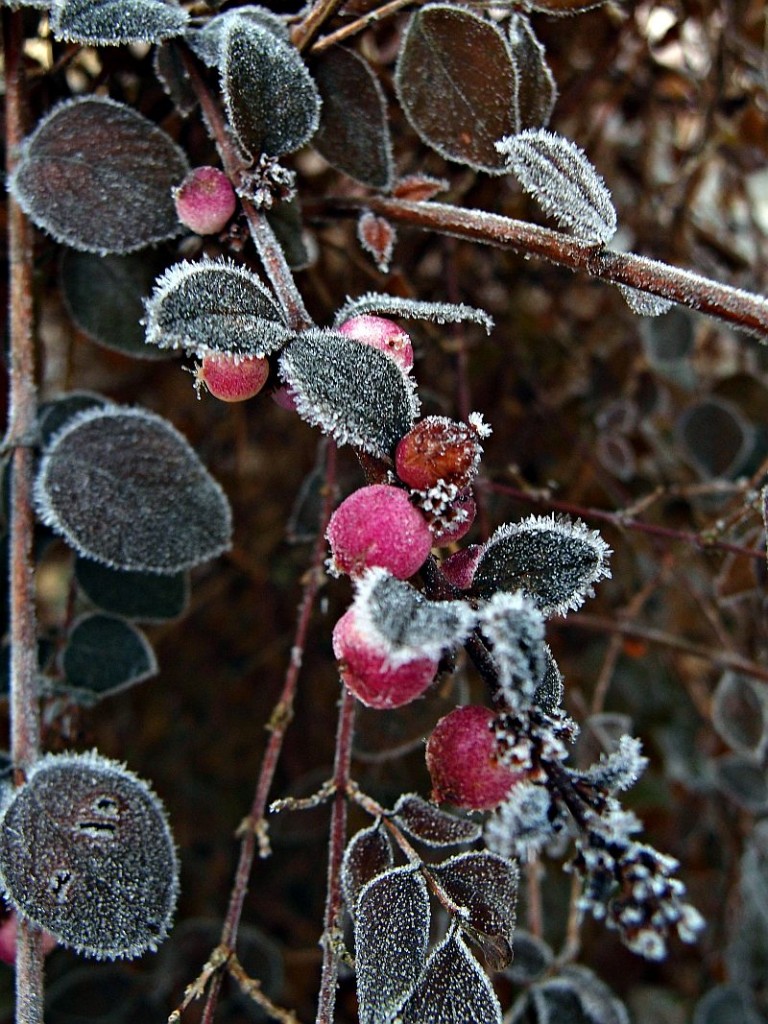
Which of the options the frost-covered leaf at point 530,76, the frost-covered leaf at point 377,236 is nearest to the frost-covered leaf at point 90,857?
the frost-covered leaf at point 377,236

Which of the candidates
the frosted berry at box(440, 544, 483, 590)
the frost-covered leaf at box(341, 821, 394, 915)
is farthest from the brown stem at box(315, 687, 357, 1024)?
the frosted berry at box(440, 544, 483, 590)

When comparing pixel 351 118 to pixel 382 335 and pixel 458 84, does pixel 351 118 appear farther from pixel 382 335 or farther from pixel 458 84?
pixel 382 335

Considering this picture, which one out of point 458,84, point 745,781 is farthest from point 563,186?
point 745,781

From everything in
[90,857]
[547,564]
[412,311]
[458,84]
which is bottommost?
[90,857]

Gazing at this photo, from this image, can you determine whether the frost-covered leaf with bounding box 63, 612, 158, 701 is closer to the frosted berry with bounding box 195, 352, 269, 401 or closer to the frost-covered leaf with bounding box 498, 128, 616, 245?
the frosted berry with bounding box 195, 352, 269, 401

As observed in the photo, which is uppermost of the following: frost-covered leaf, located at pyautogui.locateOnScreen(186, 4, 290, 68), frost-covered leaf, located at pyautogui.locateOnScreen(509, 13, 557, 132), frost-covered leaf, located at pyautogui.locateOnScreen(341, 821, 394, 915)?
frost-covered leaf, located at pyautogui.locateOnScreen(509, 13, 557, 132)
